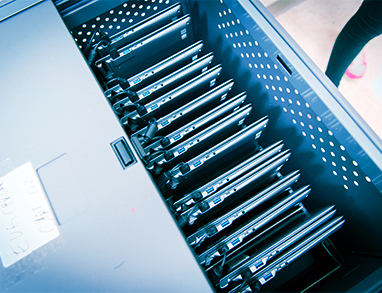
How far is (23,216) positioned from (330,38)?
1.85 meters

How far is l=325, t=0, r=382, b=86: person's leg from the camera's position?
2.72 ft

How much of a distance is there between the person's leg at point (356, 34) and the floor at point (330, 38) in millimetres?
360

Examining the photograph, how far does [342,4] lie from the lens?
1.60 meters

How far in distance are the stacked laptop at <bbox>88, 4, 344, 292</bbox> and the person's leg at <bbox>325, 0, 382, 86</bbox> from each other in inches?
23.6

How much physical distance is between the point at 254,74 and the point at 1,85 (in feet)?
2.17

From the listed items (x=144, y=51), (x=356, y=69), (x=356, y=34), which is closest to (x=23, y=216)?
(x=144, y=51)

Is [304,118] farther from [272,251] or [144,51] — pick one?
[144,51]

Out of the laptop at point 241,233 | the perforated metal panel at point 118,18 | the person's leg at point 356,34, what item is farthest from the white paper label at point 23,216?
the person's leg at point 356,34

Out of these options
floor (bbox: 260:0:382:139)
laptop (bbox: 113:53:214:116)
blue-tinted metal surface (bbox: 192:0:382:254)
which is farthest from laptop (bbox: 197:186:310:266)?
floor (bbox: 260:0:382:139)

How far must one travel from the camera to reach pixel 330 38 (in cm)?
154

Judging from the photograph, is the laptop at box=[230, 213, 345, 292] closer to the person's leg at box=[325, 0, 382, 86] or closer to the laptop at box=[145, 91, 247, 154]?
the laptop at box=[145, 91, 247, 154]

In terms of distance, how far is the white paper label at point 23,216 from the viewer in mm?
466

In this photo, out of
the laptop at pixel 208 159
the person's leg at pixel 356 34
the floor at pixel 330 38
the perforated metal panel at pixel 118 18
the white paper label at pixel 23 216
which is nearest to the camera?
the white paper label at pixel 23 216

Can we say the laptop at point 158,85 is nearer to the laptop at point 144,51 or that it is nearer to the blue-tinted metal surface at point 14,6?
the laptop at point 144,51
